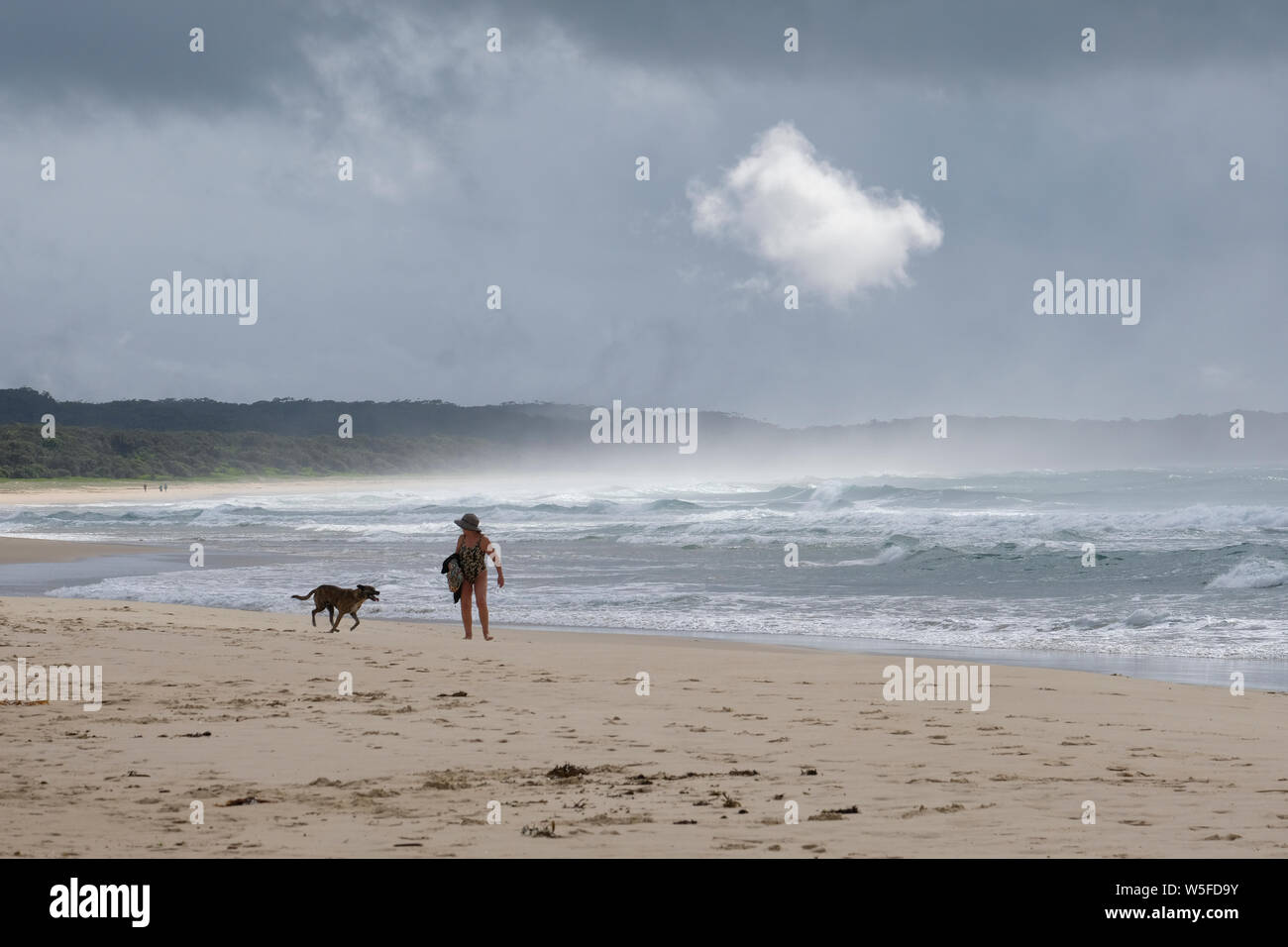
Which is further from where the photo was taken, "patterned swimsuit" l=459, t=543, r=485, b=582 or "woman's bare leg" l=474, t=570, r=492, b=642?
"patterned swimsuit" l=459, t=543, r=485, b=582

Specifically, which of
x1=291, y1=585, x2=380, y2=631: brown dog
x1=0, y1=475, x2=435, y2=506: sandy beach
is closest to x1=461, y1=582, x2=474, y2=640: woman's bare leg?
x1=291, y1=585, x2=380, y2=631: brown dog

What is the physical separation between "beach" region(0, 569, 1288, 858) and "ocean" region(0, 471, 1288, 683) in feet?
13.0

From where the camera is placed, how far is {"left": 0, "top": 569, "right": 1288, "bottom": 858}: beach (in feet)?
16.2

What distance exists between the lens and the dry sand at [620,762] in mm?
4938

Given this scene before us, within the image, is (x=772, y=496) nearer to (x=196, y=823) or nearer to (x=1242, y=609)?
Answer: (x=1242, y=609)

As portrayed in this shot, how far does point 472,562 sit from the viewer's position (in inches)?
543

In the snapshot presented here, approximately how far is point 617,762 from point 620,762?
2cm

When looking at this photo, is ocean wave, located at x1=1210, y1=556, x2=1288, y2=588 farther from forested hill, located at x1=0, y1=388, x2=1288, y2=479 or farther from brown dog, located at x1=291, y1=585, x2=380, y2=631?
forested hill, located at x1=0, y1=388, x2=1288, y2=479

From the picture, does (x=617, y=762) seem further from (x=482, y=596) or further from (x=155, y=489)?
(x=155, y=489)

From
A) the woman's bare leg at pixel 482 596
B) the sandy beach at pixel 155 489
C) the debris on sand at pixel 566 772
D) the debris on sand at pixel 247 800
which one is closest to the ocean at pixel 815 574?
the woman's bare leg at pixel 482 596

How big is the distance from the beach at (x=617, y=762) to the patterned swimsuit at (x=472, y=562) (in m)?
2.26

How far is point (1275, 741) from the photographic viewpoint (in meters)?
7.39

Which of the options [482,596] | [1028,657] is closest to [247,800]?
[482,596]
